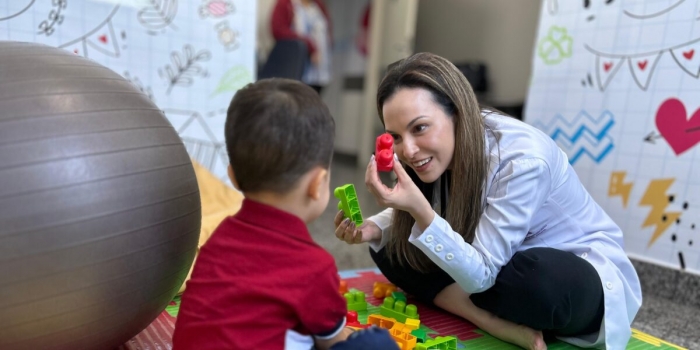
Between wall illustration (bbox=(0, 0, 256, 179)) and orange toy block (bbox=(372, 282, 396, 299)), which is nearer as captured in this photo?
orange toy block (bbox=(372, 282, 396, 299))

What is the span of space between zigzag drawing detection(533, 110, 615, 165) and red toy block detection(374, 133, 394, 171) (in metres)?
1.13

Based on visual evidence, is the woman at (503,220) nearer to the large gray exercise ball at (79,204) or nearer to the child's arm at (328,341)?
the child's arm at (328,341)

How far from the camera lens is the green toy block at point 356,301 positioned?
1.32 metres

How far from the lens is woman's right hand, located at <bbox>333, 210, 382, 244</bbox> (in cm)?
117

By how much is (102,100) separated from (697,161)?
1.61m

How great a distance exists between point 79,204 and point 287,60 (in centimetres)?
177

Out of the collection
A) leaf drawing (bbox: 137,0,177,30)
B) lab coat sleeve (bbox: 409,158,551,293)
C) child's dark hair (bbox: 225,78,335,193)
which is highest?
leaf drawing (bbox: 137,0,177,30)

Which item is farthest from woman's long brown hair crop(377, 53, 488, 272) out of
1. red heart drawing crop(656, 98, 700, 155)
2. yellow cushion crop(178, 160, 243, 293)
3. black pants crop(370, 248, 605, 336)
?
yellow cushion crop(178, 160, 243, 293)

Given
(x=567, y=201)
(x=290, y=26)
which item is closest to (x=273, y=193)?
(x=567, y=201)

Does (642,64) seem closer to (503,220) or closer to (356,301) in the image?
(503,220)

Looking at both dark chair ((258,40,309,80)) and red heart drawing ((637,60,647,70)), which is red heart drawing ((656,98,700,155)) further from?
dark chair ((258,40,309,80))

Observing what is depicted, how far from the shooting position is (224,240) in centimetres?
74

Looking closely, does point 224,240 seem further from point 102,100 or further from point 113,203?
point 102,100

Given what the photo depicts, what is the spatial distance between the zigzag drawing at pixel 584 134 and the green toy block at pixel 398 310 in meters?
0.97
